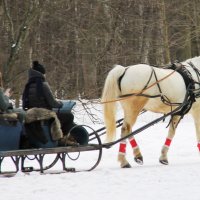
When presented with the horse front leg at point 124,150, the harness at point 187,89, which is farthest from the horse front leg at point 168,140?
the horse front leg at point 124,150

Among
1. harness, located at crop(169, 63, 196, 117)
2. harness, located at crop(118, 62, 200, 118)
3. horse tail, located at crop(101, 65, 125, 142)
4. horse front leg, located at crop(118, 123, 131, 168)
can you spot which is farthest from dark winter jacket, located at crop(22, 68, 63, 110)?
harness, located at crop(169, 63, 196, 117)

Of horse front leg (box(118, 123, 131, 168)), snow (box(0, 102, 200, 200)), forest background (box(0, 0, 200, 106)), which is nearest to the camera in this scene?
snow (box(0, 102, 200, 200))

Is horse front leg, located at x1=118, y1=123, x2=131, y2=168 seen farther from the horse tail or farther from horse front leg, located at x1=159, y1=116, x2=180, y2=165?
horse front leg, located at x1=159, y1=116, x2=180, y2=165

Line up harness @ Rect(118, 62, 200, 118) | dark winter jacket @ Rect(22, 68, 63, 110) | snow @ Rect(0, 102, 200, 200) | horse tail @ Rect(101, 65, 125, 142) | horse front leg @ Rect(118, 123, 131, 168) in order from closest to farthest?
snow @ Rect(0, 102, 200, 200), dark winter jacket @ Rect(22, 68, 63, 110), horse front leg @ Rect(118, 123, 131, 168), horse tail @ Rect(101, 65, 125, 142), harness @ Rect(118, 62, 200, 118)

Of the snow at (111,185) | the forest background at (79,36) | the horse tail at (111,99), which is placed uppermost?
the forest background at (79,36)

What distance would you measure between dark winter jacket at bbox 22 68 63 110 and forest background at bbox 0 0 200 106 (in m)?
6.12

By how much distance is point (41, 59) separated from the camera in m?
21.3

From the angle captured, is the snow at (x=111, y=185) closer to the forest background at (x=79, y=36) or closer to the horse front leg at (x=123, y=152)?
the horse front leg at (x=123, y=152)

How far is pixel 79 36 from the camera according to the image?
2119cm

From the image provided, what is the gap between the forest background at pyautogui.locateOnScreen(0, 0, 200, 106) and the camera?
17.2 m

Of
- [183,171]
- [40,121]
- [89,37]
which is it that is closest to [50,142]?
[40,121]

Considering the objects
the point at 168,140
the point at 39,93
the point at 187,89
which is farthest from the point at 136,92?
the point at 39,93

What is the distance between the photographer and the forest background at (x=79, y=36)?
679 inches

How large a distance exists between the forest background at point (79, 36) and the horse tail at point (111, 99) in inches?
202
